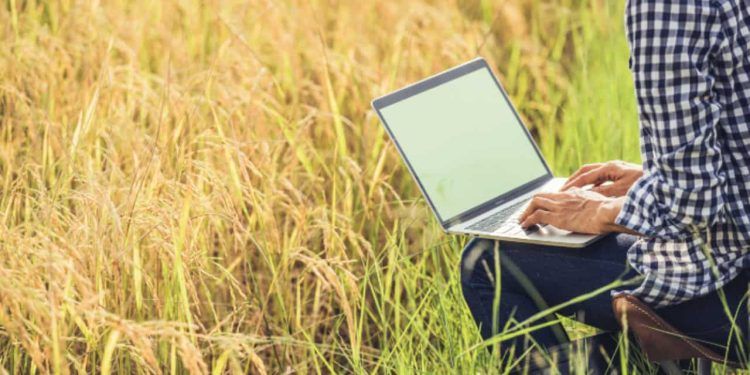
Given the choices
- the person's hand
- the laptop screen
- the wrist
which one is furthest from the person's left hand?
the laptop screen

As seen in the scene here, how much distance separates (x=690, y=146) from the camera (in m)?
1.55

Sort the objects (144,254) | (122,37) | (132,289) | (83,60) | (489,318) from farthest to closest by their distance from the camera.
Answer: (122,37) < (83,60) < (144,254) < (132,289) < (489,318)

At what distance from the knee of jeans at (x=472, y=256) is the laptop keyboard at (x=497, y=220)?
0.12 feet

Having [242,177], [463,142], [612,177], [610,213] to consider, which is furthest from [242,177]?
[610,213]

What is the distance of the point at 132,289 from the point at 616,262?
0.87m

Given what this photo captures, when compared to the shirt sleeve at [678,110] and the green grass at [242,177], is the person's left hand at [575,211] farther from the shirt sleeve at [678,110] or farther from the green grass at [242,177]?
the green grass at [242,177]

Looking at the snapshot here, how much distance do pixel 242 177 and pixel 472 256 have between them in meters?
0.73

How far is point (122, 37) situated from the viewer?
3.02m

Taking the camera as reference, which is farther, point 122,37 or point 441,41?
point 441,41

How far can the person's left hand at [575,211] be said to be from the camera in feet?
5.67

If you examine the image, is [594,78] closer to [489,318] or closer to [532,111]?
[532,111]

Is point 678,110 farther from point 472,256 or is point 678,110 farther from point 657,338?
point 472,256

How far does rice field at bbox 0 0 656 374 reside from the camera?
75.2 inches

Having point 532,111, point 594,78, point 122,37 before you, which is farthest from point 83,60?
point 594,78
